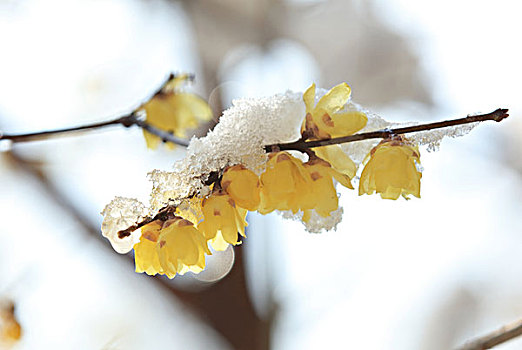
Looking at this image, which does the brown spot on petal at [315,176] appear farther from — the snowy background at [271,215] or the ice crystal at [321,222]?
the snowy background at [271,215]

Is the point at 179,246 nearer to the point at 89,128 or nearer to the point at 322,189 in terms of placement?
the point at 322,189

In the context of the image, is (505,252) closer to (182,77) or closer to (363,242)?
(363,242)

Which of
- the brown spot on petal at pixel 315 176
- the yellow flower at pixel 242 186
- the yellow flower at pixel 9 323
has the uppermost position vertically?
the brown spot on petal at pixel 315 176

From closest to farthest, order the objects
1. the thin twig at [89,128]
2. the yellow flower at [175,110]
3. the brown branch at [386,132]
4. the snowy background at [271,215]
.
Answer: the brown branch at [386,132] → the thin twig at [89,128] → the yellow flower at [175,110] → the snowy background at [271,215]

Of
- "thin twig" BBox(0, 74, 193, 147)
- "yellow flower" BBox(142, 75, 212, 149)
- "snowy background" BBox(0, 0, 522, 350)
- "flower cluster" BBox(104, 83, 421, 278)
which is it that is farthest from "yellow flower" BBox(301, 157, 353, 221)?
"snowy background" BBox(0, 0, 522, 350)

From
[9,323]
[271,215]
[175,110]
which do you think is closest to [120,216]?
[175,110]

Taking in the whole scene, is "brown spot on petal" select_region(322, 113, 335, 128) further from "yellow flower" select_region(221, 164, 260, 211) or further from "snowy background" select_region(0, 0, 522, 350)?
"snowy background" select_region(0, 0, 522, 350)

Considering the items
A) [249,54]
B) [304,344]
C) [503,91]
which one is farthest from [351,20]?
[304,344]

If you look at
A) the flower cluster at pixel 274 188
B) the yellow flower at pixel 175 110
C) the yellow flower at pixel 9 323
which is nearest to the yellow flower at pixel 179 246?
the flower cluster at pixel 274 188
